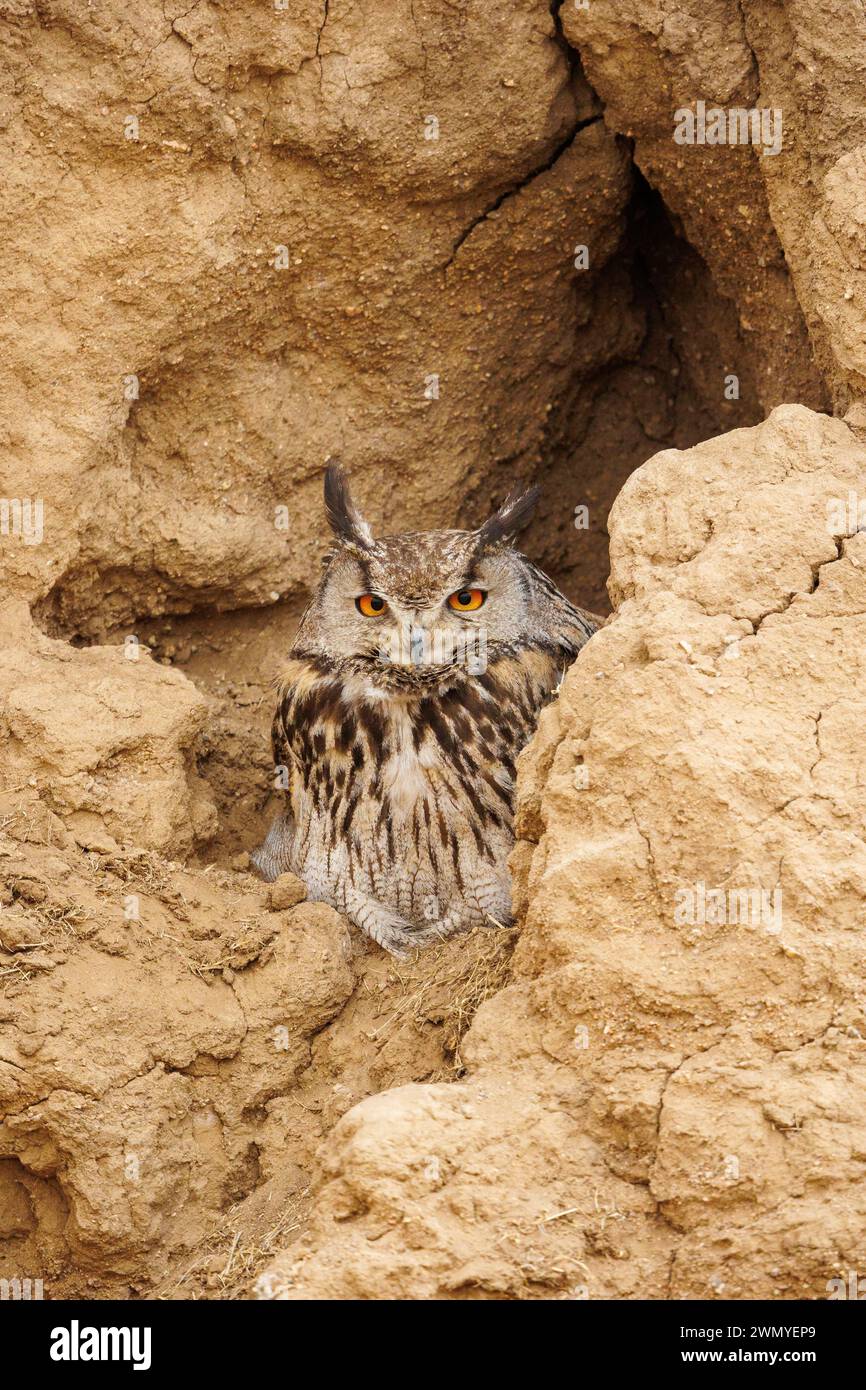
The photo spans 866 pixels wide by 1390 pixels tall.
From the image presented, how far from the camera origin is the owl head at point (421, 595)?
166 inches

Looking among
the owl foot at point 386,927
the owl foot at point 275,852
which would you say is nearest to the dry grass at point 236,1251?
the owl foot at point 386,927

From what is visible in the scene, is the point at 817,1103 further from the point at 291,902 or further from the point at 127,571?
the point at 127,571

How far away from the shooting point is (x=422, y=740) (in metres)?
4.39

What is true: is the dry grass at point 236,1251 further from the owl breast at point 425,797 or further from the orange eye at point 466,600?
the orange eye at point 466,600

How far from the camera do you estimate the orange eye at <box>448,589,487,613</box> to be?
4.30m

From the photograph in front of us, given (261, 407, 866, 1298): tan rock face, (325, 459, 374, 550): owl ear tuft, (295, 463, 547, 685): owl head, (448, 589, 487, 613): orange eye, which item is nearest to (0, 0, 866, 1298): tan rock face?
(261, 407, 866, 1298): tan rock face

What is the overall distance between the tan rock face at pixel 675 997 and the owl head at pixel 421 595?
0.88 m

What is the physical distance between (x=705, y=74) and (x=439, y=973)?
2.68 metres

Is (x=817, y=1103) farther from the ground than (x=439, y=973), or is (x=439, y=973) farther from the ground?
(x=439, y=973)

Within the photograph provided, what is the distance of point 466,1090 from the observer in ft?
9.77

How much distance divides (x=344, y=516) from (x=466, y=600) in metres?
0.46

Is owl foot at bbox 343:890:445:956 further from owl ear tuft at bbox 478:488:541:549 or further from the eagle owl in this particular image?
owl ear tuft at bbox 478:488:541:549

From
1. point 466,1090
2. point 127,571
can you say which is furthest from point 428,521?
point 466,1090

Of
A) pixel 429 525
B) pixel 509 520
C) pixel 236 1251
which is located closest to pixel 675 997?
pixel 236 1251
